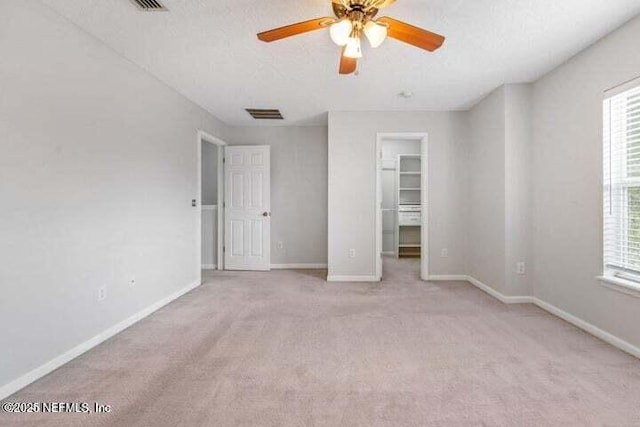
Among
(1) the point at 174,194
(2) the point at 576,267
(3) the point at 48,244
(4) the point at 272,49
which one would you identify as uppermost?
(4) the point at 272,49

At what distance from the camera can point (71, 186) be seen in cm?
226

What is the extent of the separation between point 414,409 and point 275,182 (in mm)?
4304

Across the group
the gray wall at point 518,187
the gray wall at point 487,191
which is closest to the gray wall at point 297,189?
the gray wall at point 487,191

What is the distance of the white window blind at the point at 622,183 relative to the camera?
2.35 metres

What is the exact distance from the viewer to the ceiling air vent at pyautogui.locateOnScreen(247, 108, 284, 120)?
4559 millimetres

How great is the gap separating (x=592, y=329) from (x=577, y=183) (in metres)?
1.24

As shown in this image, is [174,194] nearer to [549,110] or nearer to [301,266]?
[301,266]

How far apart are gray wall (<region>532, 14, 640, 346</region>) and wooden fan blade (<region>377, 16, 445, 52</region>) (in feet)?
5.22

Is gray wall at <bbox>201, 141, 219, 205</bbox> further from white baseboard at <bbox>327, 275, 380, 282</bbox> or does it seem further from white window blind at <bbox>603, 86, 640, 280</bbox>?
white window blind at <bbox>603, 86, 640, 280</bbox>

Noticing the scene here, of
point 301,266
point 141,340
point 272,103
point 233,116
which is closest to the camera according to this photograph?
point 141,340

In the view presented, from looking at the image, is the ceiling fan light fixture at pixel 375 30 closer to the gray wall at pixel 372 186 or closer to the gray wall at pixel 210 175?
the gray wall at pixel 372 186

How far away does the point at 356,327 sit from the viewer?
2809 mm

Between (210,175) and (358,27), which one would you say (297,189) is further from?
(358,27)

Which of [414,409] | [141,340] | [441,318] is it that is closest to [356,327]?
[441,318]
